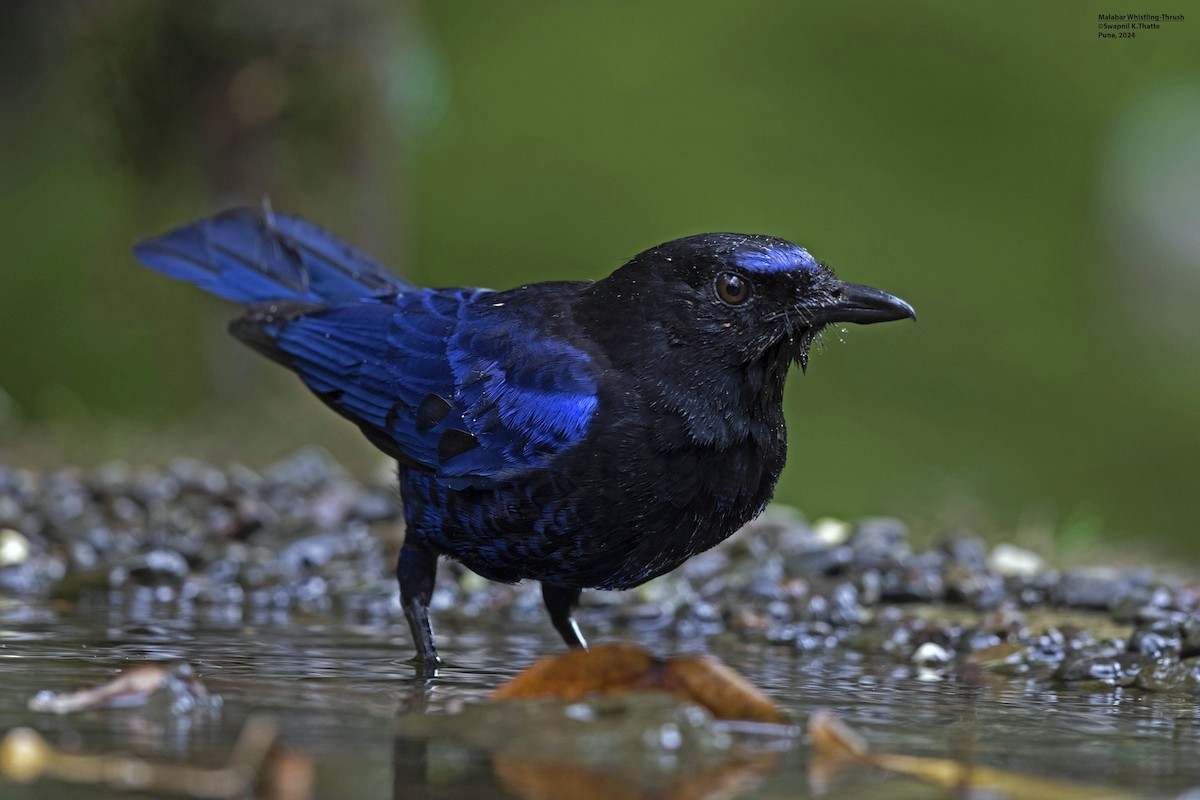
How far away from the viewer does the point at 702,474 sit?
12.4 ft

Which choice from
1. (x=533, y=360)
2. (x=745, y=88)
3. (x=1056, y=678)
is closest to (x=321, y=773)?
(x=533, y=360)

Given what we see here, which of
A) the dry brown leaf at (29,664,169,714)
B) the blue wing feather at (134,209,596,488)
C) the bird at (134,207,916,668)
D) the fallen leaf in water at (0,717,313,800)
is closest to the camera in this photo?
the fallen leaf in water at (0,717,313,800)

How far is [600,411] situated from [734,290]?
483mm

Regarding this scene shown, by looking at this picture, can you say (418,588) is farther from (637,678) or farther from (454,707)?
(637,678)

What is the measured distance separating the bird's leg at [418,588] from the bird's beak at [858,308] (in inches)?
54.1

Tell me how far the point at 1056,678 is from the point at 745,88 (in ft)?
29.7

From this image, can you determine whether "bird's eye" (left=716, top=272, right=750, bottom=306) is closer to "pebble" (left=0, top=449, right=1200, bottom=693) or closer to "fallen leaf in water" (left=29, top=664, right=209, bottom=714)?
"pebble" (left=0, top=449, right=1200, bottom=693)

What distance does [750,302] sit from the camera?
154 inches

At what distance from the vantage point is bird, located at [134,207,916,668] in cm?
378

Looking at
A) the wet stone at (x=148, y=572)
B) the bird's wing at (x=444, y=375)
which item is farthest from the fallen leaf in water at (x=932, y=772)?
the wet stone at (x=148, y=572)

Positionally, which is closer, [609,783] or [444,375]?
[609,783]

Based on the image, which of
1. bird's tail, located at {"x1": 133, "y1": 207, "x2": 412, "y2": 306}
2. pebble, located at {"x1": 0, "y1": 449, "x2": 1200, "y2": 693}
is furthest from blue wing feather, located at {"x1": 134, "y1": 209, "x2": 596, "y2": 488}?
pebble, located at {"x1": 0, "y1": 449, "x2": 1200, "y2": 693}

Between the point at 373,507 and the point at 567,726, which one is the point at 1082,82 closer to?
the point at 373,507

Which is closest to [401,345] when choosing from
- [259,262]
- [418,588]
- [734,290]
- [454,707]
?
[418,588]
